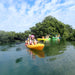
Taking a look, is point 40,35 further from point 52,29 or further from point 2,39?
point 2,39

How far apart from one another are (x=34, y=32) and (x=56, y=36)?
1304 cm

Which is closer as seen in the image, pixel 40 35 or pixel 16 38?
pixel 16 38

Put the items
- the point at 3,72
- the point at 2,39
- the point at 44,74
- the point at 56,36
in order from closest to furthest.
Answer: the point at 44,74 < the point at 3,72 < the point at 2,39 < the point at 56,36

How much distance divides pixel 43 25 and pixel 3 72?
4786cm

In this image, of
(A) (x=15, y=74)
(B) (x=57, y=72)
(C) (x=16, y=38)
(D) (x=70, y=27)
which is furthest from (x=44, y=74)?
(D) (x=70, y=27)

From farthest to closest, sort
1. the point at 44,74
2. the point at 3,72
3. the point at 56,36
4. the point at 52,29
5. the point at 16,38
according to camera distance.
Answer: the point at 56,36 → the point at 52,29 → the point at 16,38 → the point at 3,72 → the point at 44,74

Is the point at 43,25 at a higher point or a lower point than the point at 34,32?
higher

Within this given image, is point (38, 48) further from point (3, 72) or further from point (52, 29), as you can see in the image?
point (52, 29)

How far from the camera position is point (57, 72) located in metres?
7.49

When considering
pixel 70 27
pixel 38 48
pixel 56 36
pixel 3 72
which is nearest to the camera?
pixel 3 72

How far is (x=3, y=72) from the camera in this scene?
313 inches

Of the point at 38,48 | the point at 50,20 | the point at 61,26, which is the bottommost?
the point at 38,48

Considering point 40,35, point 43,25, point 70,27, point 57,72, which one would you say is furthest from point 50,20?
point 57,72

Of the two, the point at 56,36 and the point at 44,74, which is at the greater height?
the point at 56,36
